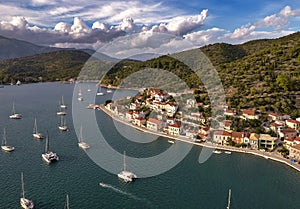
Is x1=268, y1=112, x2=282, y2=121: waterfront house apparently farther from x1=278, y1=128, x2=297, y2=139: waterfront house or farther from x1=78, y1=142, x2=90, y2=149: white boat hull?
x1=78, y1=142, x2=90, y2=149: white boat hull

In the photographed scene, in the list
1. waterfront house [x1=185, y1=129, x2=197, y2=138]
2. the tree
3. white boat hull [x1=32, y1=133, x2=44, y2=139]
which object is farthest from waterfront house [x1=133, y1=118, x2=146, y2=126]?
the tree

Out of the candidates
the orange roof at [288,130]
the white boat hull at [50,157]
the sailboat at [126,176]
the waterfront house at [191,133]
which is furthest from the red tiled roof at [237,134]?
the white boat hull at [50,157]

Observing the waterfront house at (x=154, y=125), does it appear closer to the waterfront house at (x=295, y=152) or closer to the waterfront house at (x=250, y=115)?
the waterfront house at (x=250, y=115)

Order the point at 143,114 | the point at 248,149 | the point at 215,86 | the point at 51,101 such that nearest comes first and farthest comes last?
the point at 248,149 → the point at 143,114 → the point at 215,86 → the point at 51,101

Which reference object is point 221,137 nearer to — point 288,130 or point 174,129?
point 174,129

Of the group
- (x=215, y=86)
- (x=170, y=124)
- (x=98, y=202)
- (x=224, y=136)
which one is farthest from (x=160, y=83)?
(x=98, y=202)

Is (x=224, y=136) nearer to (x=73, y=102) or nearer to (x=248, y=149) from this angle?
(x=248, y=149)
